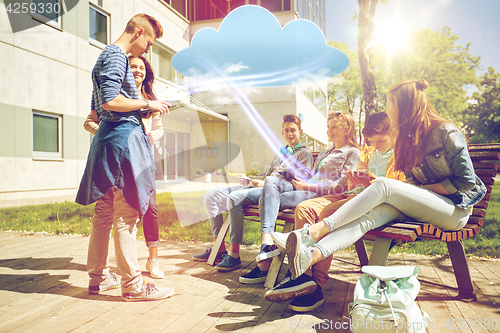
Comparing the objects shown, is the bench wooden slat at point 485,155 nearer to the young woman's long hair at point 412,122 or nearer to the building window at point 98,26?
the young woman's long hair at point 412,122

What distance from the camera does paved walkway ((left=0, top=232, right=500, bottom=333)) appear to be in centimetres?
194

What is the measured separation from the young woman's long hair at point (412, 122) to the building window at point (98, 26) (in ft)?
39.9

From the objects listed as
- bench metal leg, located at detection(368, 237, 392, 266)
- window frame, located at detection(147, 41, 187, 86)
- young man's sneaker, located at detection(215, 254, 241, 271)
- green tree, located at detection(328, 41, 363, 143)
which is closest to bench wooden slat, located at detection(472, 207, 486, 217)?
bench metal leg, located at detection(368, 237, 392, 266)

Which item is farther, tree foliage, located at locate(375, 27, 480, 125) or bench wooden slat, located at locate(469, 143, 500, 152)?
tree foliage, located at locate(375, 27, 480, 125)

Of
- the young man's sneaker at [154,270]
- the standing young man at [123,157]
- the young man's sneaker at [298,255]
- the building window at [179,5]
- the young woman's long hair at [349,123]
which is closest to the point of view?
the young man's sneaker at [298,255]

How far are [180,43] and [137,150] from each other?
1687cm

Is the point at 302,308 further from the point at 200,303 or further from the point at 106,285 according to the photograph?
the point at 106,285

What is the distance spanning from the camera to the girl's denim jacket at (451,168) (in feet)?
6.91

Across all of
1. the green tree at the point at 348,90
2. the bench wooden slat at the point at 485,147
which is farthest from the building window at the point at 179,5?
the bench wooden slat at the point at 485,147

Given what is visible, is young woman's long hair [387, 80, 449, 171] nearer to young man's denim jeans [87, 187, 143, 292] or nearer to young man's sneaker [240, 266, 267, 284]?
young man's sneaker [240, 266, 267, 284]

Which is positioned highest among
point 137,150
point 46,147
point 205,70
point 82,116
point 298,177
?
point 205,70

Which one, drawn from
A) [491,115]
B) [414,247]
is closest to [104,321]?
[414,247]

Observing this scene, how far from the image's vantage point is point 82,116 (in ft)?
37.8

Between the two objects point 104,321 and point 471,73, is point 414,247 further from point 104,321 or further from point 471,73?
point 471,73
